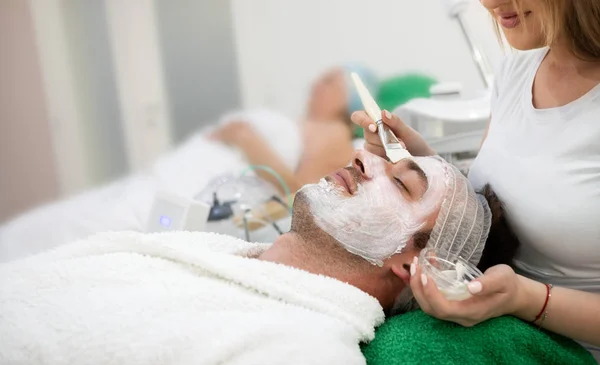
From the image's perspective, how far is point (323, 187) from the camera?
3.24 ft

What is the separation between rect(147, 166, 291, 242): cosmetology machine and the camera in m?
1.32

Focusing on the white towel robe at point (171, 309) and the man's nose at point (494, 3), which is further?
Result: the man's nose at point (494, 3)

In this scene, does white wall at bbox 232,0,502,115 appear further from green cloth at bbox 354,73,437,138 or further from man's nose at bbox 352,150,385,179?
man's nose at bbox 352,150,385,179

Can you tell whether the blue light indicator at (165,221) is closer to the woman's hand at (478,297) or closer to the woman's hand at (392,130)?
the woman's hand at (392,130)

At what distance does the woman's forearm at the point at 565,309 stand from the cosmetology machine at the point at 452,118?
0.53 meters

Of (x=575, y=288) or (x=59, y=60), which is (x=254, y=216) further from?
(x=575, y=288)

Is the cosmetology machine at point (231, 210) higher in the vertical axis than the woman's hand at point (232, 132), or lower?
lower

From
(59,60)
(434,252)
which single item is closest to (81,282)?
(434,252)

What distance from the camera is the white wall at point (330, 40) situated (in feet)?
5.09

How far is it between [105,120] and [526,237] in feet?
3.50

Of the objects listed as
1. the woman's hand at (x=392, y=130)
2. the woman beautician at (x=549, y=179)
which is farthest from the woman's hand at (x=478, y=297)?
the woman's hand at (x=392, y=130)

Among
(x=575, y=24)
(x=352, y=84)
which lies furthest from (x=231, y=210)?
(x=575, y=24)

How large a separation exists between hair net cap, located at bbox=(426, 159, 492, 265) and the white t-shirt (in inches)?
2.5

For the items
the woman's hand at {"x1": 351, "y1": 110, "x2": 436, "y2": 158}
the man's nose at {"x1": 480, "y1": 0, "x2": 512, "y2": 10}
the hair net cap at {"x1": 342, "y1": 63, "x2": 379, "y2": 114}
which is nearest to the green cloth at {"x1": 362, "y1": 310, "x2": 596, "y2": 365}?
the woman's hand at {"x1": 351, "y1": 110, "x2": 436, "y2": 158}
